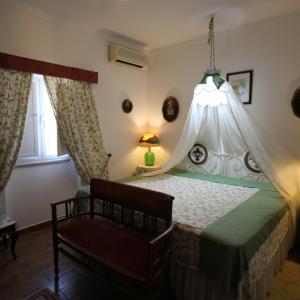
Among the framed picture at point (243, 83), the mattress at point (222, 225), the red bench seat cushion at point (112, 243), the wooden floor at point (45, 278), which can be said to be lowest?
the wooden floor at point (45, 278)

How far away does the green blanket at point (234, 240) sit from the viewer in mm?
1670

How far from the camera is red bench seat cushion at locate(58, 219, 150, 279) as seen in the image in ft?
5.63

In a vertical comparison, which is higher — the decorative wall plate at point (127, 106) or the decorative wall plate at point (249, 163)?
the decorative wall plate at point (127, 106)

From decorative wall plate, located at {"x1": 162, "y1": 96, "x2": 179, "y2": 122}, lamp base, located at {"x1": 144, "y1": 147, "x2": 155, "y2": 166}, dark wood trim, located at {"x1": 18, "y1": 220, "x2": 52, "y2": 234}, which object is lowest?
dark wood trim, located at {"x1": 18, "y1": 220, "x2": 52, "y2": 234}

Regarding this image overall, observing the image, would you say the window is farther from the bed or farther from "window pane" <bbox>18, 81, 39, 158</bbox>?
the bed

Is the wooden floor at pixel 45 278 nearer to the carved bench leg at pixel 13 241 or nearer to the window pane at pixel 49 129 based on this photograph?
the carved bench leg at pixel 13 241

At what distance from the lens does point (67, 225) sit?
233 centimetres

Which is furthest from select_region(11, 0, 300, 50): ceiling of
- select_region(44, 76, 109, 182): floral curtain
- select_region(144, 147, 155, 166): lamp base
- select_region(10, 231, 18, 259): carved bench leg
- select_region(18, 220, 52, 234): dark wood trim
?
select_region(18, 220, 52, 234): dark wood trim

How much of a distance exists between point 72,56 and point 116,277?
2946mm

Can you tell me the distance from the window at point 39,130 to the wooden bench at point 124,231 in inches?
41.0

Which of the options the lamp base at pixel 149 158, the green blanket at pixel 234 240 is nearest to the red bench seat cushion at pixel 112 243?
the green blanket at pixel 234 240

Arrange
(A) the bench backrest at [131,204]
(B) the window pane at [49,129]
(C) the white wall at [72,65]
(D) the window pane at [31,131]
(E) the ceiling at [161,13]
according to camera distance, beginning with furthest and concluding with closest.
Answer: (B) the window pane at [49,129], (D) the window pane at [31,131], (C) the white wall at [72,65], (E) the ceiling at [161,13], (A) the bench backrest at [131,204]

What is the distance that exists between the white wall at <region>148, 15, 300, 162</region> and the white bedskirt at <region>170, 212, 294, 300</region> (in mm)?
1509

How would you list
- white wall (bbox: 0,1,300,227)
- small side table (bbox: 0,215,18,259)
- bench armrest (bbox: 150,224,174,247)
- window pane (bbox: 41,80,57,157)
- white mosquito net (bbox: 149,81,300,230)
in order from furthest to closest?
window pane (bbox: 41,80,57,157) < white wall (bbox: 0,1,300,227) < white mosquito net (bbox: 149,81,300,230) < small side table (bbox: 0,215,18,259) < bench armrest (bbox: 150,224,174,247)
